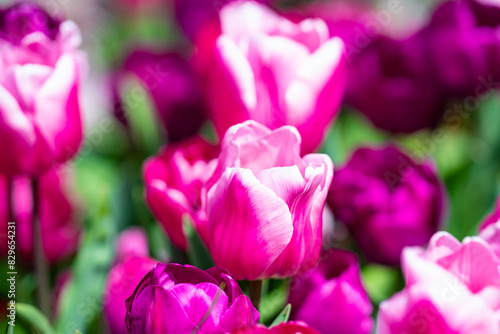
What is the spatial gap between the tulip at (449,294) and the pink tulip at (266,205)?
1.9 inches

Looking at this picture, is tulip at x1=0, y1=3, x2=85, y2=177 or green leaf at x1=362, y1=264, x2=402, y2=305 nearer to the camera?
tulip at x1=0, y1=3, x2=85, y2=177

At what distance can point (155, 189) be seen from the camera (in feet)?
1.25

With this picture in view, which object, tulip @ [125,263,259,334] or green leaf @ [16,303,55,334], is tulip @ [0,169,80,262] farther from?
tulip @ [125,263,259,334]

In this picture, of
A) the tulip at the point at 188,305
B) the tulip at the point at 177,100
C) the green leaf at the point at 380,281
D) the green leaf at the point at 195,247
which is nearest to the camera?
the tulip at the point at 188,305

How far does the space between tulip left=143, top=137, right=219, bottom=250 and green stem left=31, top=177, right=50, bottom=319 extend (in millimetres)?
66

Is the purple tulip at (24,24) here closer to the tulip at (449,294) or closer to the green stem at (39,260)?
the green stem at (39,260)

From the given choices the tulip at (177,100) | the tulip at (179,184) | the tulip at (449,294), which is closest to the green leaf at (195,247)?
the tulip at (179,184)

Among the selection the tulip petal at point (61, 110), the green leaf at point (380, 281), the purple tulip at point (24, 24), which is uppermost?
the purple tulip at point (24, 24)

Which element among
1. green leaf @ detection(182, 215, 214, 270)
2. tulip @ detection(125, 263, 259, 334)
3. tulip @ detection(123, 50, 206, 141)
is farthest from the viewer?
tulip @ detection(123, 50, 206, 141)

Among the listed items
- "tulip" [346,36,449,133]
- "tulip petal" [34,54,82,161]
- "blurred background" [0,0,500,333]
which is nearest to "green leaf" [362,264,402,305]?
"blurred background" [0,0,500,333]

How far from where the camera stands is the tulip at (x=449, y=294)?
29cm

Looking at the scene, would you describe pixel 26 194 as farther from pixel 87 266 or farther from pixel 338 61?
pixel 338 61

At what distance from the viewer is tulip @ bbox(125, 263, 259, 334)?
0.91 ft

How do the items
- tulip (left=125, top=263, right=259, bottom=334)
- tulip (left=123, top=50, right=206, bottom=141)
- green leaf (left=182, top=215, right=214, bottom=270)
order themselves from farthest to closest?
1. tulip (left=123, top=50, right=206, bottom=141)
2. green leaf (left=182, top=215, right=214, bottom=270)
3. tulip (left=125, top=263, right=259, bottom=334)
